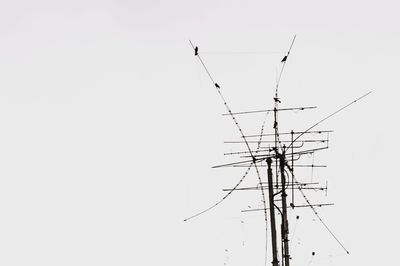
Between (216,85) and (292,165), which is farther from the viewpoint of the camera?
(292,165)

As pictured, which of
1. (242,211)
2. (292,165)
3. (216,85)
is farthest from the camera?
(292,165)

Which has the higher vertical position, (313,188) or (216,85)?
(216,85)

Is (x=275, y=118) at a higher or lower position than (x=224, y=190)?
higher

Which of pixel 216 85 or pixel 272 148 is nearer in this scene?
pixel 216 85

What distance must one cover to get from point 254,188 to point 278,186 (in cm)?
108

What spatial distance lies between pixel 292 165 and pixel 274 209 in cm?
189

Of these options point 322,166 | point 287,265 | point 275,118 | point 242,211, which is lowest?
point 287,265

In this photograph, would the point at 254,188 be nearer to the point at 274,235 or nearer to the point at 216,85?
the point at 274,235

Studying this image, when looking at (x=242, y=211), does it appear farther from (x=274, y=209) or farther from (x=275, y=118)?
(x=275, y=118)

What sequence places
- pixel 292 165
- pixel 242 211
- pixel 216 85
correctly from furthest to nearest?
pixel 292 165
pixel 242 211
pixel 216 85

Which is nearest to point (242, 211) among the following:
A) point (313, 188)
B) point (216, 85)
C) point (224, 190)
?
point (224, 190)

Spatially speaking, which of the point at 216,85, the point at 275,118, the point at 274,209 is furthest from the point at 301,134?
the point at 216,85

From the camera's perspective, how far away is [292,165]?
28922 millimetres

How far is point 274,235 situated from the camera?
90.5ft
